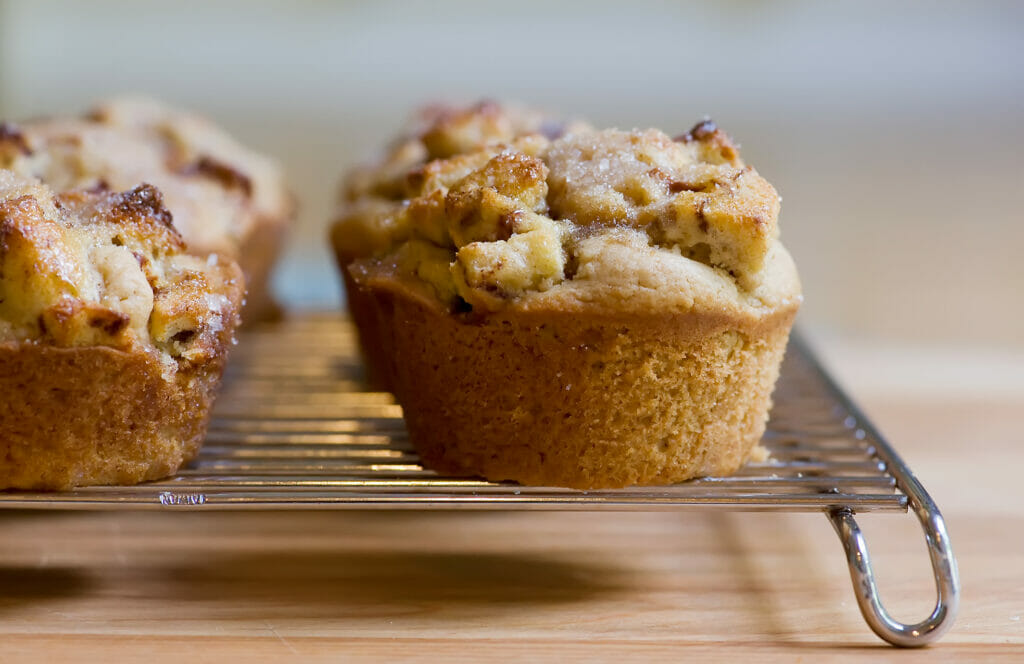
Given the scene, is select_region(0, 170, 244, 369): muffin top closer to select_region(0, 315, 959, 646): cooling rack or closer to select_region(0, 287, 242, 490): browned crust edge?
select_region(0, 287, 242, 490): browned crust edge

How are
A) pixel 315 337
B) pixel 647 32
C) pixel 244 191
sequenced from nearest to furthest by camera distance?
pixel 244 191 → pixel 315 337 → pixel 647 32

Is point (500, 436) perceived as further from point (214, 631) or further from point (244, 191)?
point (244, 191)

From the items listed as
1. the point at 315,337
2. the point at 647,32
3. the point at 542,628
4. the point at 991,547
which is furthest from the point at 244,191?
the point at 647,32

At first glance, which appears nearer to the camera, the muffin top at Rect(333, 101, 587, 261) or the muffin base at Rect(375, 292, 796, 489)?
the muffin base at Rect(375, 292, 796, 489)

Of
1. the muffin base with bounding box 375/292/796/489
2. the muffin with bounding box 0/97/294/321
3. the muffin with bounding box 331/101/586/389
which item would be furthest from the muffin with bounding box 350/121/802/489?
the muffin with bounding box 0/97/294/321

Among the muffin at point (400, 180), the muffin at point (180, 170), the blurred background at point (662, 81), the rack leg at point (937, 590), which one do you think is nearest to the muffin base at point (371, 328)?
the muffin at point (400, 180)

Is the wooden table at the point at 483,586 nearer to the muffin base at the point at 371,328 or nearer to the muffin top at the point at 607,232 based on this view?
the muffin base at the point at 371,328
